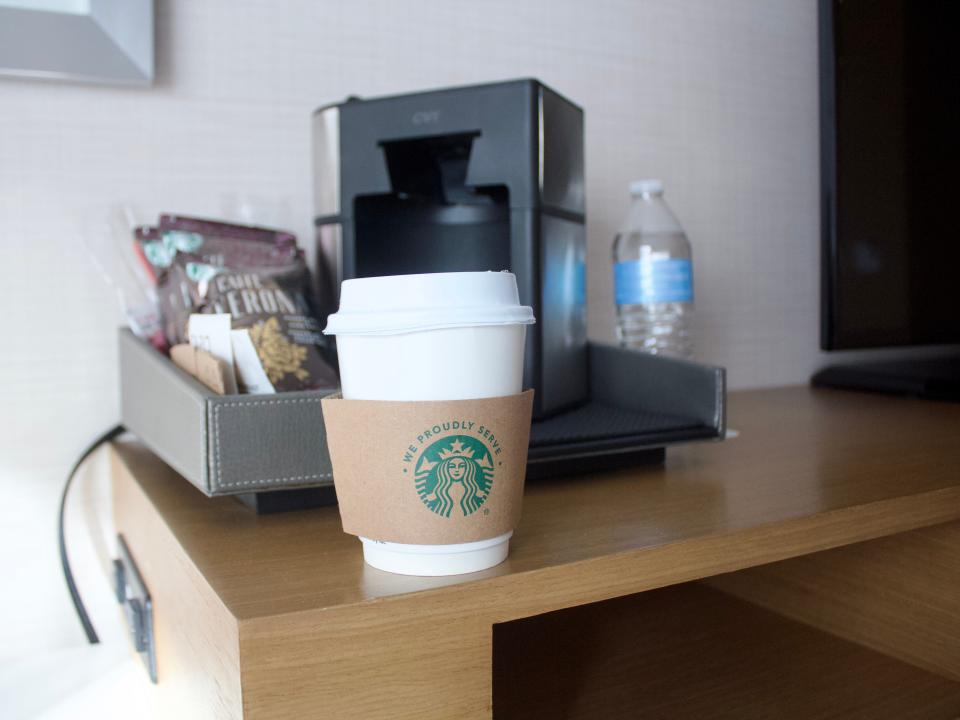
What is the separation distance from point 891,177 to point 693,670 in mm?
772

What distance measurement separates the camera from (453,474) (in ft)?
1.38

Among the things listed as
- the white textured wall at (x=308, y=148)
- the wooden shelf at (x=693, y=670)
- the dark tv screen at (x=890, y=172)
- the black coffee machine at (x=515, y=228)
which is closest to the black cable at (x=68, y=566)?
the white textured wall at (x=308, y=148)

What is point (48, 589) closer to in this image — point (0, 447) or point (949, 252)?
point (0, 447)

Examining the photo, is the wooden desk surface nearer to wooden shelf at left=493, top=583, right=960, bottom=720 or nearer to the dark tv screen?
wooden shelf at left=493, top=583, right=960, bottom=720

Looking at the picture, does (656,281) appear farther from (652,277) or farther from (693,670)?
(693,670)

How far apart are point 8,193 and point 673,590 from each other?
2.55 ft

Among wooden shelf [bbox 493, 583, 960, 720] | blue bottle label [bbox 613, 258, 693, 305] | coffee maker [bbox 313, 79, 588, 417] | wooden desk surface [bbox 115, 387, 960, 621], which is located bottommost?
wooden shelf [bbox 493, 583, 960, 720]

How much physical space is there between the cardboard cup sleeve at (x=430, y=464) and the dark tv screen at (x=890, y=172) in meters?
0.83

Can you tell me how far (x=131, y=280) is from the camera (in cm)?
90

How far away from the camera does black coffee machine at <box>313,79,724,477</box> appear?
731mm

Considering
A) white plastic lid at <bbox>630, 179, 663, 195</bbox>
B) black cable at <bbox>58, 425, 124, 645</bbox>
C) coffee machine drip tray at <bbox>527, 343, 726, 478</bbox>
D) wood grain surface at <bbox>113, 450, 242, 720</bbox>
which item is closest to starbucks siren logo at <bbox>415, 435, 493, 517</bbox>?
wood grain surface at <bbox>113, 450, 242, 720</bbox>

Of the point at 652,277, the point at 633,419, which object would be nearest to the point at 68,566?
the point at 633,419

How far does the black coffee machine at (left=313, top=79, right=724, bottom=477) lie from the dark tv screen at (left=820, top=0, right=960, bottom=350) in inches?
17.2

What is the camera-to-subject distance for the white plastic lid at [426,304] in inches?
16.3
